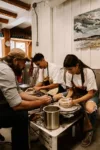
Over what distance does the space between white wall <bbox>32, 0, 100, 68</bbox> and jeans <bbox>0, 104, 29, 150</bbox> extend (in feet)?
4.87

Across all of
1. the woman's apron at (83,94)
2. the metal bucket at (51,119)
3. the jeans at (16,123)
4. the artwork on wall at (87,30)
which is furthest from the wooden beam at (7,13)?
the metal bucket at (51,119)

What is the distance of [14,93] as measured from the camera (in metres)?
1.22

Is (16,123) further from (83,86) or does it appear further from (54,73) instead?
(54,73)

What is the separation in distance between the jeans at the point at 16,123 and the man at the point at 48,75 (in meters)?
1.07

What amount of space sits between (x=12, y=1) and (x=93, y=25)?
1740 mm

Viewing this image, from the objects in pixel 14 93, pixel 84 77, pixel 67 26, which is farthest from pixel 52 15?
pixel 14 93

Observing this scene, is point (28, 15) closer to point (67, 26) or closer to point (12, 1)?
point (12, 1)

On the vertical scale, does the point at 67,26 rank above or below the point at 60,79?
above

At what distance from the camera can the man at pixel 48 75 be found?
234cm

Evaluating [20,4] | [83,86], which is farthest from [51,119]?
[20,4]

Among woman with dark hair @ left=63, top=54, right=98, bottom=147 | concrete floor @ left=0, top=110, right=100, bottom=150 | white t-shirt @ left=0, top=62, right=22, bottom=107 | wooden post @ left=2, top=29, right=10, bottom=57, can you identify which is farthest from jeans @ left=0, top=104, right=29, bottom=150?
wooden post @ left=2, top=29, right=10, bottom=57

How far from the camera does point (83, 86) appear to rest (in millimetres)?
1839

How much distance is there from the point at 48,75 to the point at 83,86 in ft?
2.65

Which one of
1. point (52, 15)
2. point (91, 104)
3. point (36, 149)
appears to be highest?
point (52, 15)
